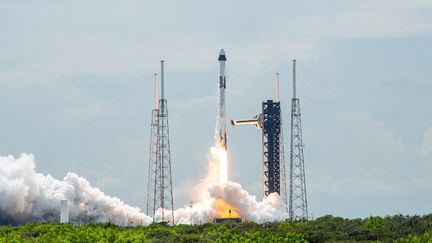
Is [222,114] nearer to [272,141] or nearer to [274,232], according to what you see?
[272,141]

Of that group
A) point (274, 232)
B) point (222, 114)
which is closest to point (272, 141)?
point (222, 114)

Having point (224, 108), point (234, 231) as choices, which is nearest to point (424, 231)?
point (234, 231)

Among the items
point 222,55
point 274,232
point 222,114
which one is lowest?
point 274,232

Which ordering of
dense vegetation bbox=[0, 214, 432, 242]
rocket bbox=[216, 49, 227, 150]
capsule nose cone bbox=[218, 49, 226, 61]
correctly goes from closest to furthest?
→ dense vegetation bbox=[0, 214, 432, 242], rocket bbox=[216, 49, 227, 150], capsule nose cone bbox=[218, 49, 226, 61]

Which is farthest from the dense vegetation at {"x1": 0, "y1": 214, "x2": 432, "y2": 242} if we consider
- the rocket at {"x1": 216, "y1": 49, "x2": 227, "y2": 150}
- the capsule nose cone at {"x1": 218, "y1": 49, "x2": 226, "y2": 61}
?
the capsule nose cone at {"x1": 218, "y1": 49, "x2": 226, "y2": 61}

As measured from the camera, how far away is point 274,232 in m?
56.7

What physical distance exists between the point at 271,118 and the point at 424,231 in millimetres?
92576

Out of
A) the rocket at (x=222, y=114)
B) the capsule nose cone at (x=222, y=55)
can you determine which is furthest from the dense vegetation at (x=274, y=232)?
the capsule nose cone at (x=222, y=55)

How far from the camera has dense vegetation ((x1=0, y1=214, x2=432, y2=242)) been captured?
54.5m

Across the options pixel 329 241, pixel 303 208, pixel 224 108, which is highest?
pixel 224 108

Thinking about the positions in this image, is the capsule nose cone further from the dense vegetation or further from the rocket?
the dense vegetation

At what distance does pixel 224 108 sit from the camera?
13375 centimetres

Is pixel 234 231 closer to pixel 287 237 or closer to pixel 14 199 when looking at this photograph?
pixel 287 237

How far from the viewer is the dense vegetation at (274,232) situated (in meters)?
54.5
